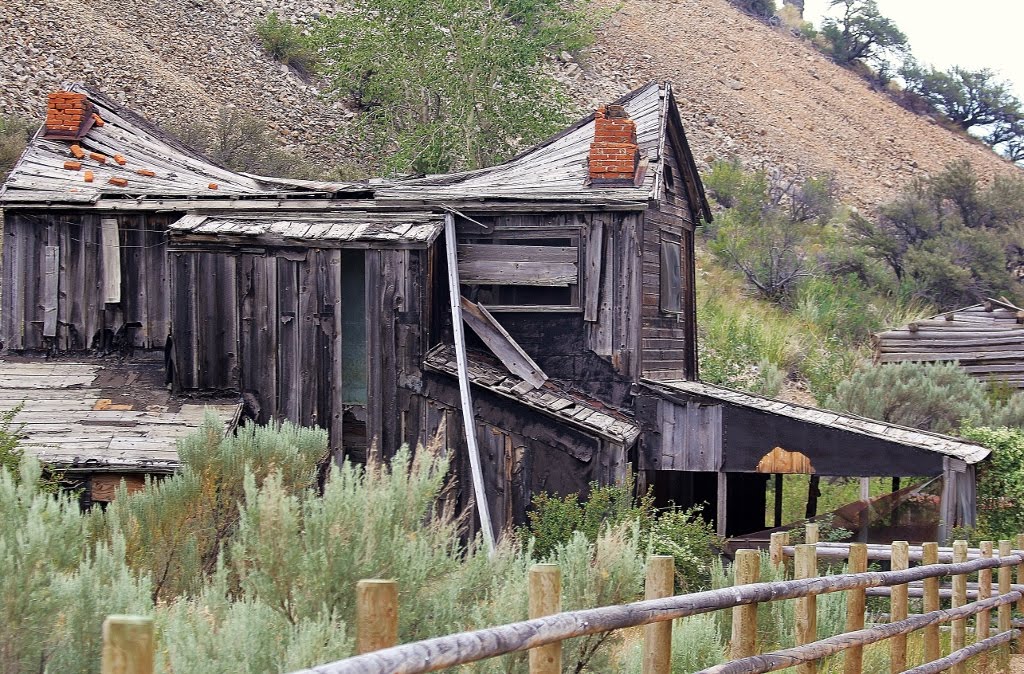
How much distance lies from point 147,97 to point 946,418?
27.9 metres

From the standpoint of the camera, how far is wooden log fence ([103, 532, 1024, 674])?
13.1 feet

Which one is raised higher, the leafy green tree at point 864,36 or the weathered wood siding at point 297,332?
the leafy green tree at point 864,36

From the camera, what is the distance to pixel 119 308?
57.1 ft

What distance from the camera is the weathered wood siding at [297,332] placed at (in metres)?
15.6

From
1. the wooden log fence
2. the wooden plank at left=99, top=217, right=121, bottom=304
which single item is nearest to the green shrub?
the wooden log fence

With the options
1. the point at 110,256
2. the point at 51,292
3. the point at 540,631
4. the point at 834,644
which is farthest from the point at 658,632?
the point at 51,292

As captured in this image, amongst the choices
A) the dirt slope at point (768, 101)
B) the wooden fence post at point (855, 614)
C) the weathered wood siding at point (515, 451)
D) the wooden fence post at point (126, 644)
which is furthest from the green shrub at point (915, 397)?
the dirt slope at point (768, 101)

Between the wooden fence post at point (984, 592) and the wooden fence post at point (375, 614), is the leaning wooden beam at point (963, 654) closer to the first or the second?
the wooden fence post at point (984, 592)

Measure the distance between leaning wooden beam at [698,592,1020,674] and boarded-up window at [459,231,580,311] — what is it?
7.68 meters

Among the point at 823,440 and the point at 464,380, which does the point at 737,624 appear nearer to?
the point at 464,380

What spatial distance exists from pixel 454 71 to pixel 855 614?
24.8 m

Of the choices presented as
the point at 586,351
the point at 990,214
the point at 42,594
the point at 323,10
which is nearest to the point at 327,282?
the point at 586,351

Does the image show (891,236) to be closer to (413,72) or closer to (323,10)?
(413,72)

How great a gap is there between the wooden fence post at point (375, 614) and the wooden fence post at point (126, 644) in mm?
862
